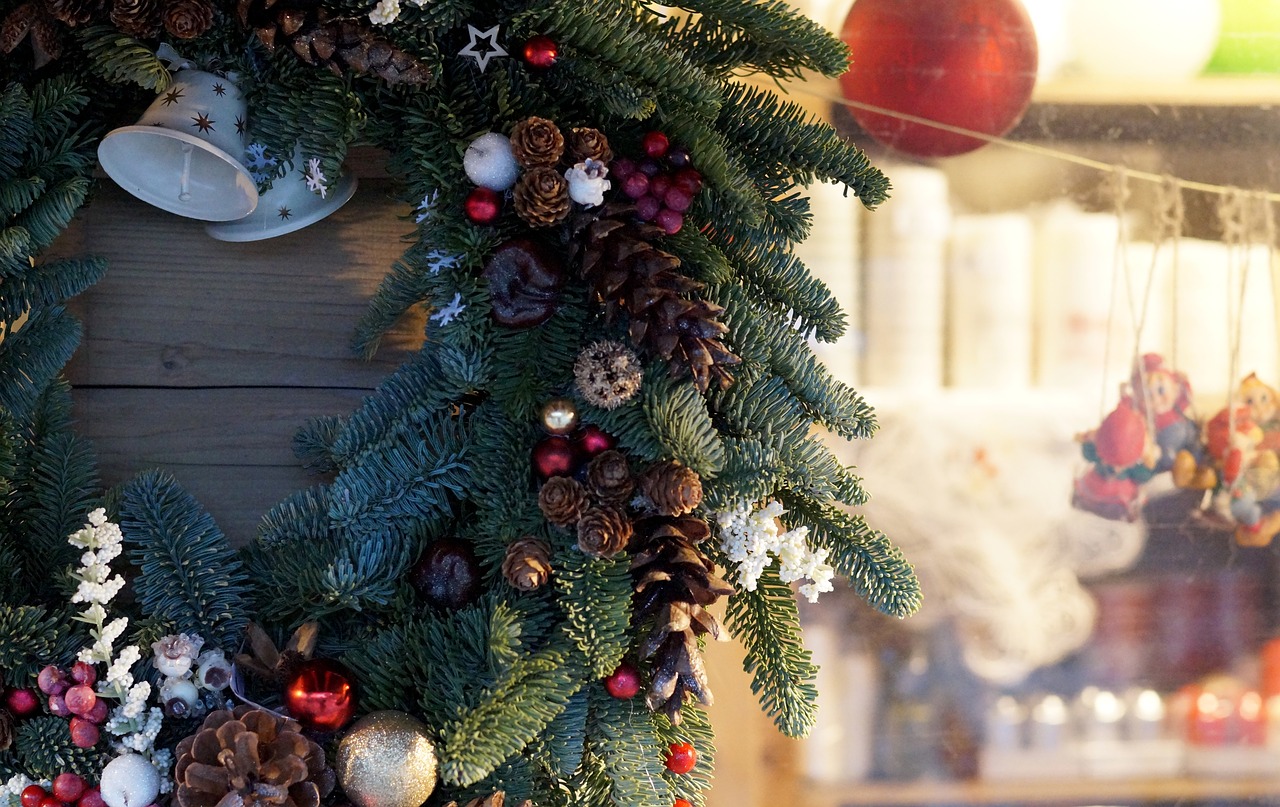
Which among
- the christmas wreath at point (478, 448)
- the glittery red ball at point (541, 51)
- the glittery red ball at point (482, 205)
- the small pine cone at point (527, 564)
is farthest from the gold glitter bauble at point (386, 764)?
the glittery red ball at point (541, 51)

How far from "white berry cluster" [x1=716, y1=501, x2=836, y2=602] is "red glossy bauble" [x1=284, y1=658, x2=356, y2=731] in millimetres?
282

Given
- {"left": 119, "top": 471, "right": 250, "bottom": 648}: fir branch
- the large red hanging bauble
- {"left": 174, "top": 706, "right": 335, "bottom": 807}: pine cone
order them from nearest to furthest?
{"left": 174, "top": 706, "right": 335, "bottom": 807}: pine cone
{"left": 119, "top": 471, "right": 250, "bottom": 648}: fir branch
the large red hanging bauble

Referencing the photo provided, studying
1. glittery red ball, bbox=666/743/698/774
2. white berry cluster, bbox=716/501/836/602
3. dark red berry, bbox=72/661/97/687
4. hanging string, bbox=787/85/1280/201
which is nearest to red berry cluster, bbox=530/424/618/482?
white berry cluster, bbox=716/501/836/602

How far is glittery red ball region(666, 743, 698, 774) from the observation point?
63 centimetres

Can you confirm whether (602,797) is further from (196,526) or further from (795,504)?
(196,526)

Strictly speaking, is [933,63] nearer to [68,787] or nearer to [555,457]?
[555,457]

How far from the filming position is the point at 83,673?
1.95 feet

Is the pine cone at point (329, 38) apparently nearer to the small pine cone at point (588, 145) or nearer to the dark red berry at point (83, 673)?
the small pine cone at point (588, 145)

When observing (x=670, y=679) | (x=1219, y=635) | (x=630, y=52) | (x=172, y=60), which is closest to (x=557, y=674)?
(x=670, y=679)

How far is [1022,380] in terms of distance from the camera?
0.85 m

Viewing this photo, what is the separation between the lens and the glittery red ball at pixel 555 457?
59 cm

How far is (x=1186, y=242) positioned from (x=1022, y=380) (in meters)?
0.22

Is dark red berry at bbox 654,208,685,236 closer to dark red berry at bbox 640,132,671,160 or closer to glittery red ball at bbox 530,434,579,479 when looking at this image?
dark red berry at bbox 640,132,671,160

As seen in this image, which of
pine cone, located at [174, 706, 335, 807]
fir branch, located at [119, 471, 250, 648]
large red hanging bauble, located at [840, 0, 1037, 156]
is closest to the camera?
pine cone, located at [174, 706, 335, 807]
